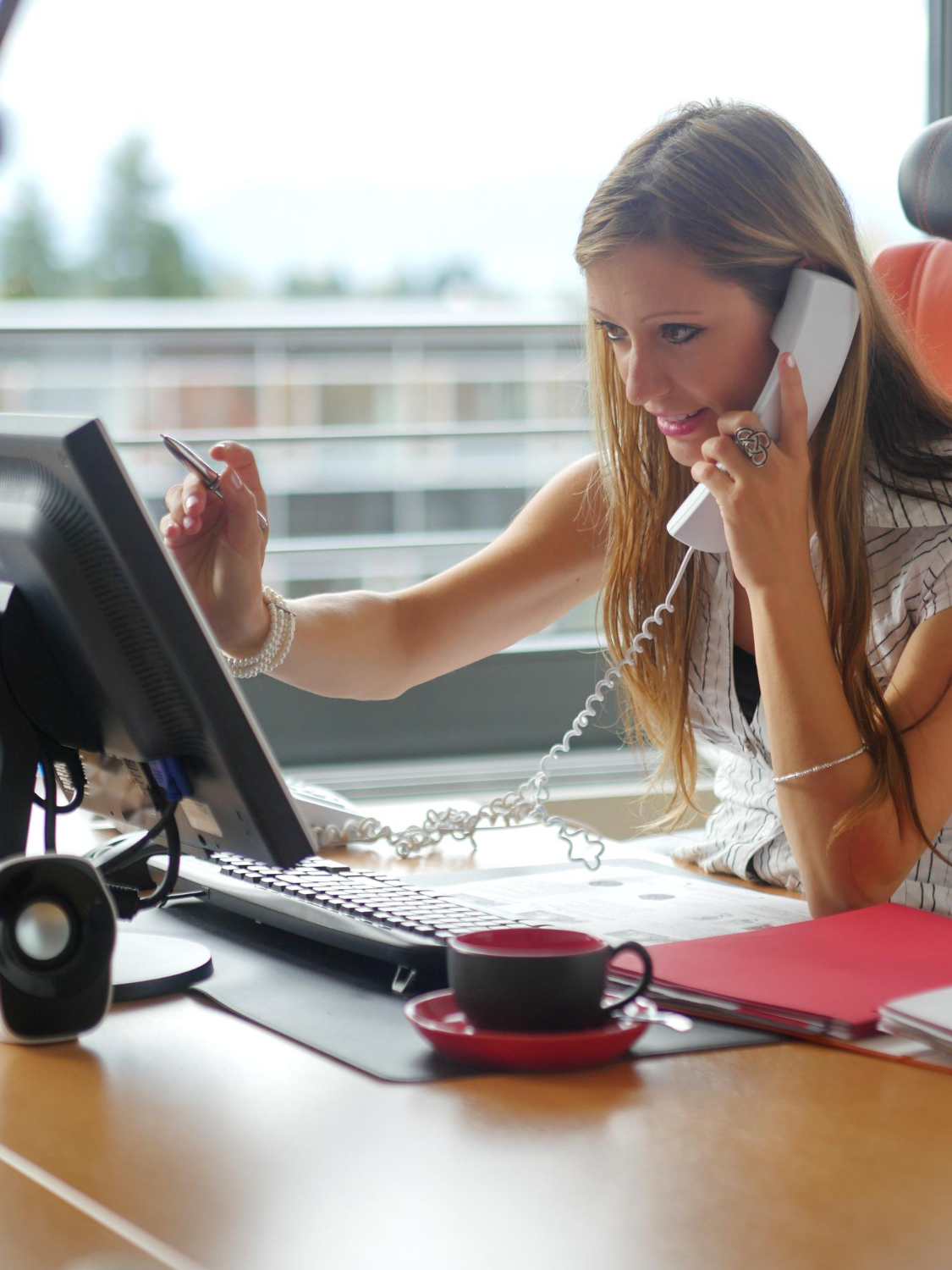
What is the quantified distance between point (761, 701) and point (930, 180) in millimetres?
616

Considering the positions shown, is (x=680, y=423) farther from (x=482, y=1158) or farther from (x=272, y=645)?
(x=482, y=1158)

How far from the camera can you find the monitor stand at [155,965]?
0.84 metres

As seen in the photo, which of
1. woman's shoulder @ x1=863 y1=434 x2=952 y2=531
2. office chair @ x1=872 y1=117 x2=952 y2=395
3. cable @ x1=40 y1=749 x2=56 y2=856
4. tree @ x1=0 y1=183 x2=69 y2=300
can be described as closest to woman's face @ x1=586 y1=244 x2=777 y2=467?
woman's shoulder @ x1=863 y1=434 x2=952 y2=531

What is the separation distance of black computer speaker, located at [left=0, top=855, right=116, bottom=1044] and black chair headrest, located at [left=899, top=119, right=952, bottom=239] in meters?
1.19

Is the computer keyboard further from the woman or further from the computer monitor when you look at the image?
the woman

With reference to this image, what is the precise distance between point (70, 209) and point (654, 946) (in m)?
1.93

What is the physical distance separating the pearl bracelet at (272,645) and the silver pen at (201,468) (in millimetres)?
125

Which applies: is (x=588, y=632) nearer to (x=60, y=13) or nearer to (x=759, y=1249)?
(x=60, y=13)

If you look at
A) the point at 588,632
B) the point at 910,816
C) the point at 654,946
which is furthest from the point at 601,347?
the point at 588,632

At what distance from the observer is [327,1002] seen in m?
0.83

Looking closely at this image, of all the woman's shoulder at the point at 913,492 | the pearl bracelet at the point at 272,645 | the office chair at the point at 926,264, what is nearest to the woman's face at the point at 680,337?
the woman's shoulder at the point at 913,492

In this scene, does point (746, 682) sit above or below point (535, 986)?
above

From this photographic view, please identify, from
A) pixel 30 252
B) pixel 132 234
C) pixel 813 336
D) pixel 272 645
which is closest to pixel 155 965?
pixel 272 645

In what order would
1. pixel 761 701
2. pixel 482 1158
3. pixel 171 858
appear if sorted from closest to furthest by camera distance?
pixel 482 1158
pixel 171 858
pixel 761 701
